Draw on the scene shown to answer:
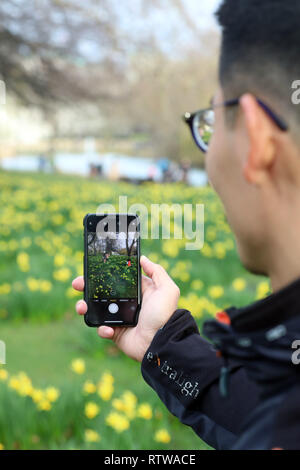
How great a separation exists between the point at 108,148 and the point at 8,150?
832cm

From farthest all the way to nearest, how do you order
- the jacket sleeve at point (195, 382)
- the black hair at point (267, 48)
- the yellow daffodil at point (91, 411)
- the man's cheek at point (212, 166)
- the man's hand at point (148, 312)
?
the yellow daffodil at point (91, 411) → the man's hand at point (148, 312) → the jacket sleeve at point (195, 382) → the man's cheek at point (212, 166) → the black hair at point (267, 48)

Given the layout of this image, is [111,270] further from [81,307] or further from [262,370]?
[262,370]

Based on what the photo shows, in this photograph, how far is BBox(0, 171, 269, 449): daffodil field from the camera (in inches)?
77.4

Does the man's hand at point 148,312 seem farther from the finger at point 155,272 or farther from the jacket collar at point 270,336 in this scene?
the jacket collar at point 270,336

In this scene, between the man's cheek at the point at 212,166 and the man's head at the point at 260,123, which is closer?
the man's head at the point at 260,123

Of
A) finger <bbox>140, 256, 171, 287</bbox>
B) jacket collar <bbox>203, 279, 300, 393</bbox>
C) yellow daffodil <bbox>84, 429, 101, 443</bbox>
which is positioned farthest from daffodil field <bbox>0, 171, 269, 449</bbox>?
jacket collar <bbox>203, 279, 300, 393</bbox>

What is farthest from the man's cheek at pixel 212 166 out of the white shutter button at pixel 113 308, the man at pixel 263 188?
the white shutter button at pixel 113 308

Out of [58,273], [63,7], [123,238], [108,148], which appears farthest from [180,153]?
[123,238]

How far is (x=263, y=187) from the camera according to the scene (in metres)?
0.73

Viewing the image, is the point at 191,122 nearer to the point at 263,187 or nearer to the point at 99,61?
the point at 263,187

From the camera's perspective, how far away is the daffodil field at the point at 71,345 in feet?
6.45

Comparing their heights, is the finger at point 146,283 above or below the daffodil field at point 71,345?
above

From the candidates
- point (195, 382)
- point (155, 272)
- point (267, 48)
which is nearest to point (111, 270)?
point (155, 272)

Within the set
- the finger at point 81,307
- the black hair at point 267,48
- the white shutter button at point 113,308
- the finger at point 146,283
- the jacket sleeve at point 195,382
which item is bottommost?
the jacket sleeve at point 195,382
